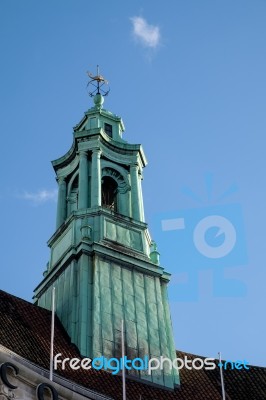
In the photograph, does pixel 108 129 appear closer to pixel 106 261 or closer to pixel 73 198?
pixel 73 198

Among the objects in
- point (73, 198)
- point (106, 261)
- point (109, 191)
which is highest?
point (109, 191)

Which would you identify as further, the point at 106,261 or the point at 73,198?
the point at 73,198

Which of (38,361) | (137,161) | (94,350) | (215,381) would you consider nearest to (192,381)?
(215,381)

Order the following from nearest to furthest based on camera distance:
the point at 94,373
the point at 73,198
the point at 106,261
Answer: the point at 94,373 < the point at 106,261 < the point at 73,198

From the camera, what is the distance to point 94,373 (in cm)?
3053

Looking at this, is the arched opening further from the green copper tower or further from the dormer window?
Result: the dormer window

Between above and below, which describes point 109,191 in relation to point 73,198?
above

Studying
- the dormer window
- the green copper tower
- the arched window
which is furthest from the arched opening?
the dormer window

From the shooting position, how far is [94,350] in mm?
31688

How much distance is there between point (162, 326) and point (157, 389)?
11.0ft

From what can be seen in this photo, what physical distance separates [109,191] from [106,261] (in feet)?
23.0

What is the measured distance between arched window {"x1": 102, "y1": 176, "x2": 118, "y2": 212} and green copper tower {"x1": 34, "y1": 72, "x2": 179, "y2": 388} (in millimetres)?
44

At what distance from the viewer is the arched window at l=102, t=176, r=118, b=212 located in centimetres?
4106

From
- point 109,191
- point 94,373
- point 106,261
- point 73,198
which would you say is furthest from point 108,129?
point 94,373
